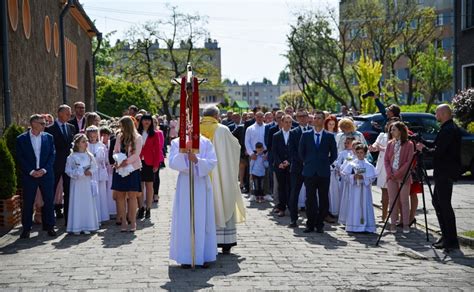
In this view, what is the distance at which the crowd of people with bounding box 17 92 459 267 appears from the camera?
31.1ft

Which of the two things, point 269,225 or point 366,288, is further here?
point 269,225

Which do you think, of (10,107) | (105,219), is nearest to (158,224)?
(105,219)

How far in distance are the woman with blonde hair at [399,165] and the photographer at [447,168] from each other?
53.9 inches

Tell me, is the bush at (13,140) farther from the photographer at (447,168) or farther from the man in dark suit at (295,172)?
the photographer at (447,168)

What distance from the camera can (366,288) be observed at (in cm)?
766

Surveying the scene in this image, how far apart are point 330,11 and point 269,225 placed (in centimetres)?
4415

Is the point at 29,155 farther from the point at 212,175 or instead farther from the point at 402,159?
the point at 402,159

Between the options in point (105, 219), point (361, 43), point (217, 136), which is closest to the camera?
point (217, 136)

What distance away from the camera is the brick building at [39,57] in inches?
630

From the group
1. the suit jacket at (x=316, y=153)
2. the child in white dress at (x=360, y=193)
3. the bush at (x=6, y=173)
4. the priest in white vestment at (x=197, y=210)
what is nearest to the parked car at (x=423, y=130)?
the child in white dress at (x=360, y=193)

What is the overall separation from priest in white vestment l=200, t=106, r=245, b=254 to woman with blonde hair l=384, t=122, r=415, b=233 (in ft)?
10.6

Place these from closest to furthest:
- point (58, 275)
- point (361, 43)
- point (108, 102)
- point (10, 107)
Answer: point (58, 275) < point (10, 107) < point (108, 102) < point (361, 43)

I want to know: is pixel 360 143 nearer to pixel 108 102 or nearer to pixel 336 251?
pixel 336 251

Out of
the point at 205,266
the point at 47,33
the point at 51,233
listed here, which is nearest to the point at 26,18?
the point at 47,33
